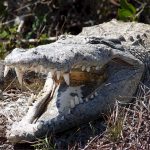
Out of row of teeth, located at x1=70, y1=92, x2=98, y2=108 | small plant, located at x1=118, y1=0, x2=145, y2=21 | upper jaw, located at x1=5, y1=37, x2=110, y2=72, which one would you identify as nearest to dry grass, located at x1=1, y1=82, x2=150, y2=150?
row of teeth, located at x1=70, y1=92, x2=98, y2=108

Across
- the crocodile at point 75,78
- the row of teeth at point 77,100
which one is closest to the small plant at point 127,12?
the crocodile at point 75,78

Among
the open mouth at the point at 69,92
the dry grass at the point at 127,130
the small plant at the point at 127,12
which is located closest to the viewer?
the dry grass at the point at 127,130

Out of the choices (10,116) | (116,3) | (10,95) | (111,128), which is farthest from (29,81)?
(116,3)

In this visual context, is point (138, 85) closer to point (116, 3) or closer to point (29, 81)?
point (29, 81)

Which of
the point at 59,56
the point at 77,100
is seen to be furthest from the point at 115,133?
the point at 59,56

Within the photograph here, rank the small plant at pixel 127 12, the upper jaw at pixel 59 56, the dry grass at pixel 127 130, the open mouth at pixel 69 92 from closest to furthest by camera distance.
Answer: the upper jaw at pixel 59 56
the dry grass at pixel 127 130
the open mouth at pixel 69 92
the small plant at pixel 127 12

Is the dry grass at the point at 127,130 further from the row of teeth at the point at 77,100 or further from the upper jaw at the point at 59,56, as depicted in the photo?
the upper jaw at the point at 59,56

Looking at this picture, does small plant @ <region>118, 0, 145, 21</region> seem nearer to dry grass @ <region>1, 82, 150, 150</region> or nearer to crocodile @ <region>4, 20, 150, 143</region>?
crocodile @ <region>4, 20, 150, 143</region>
